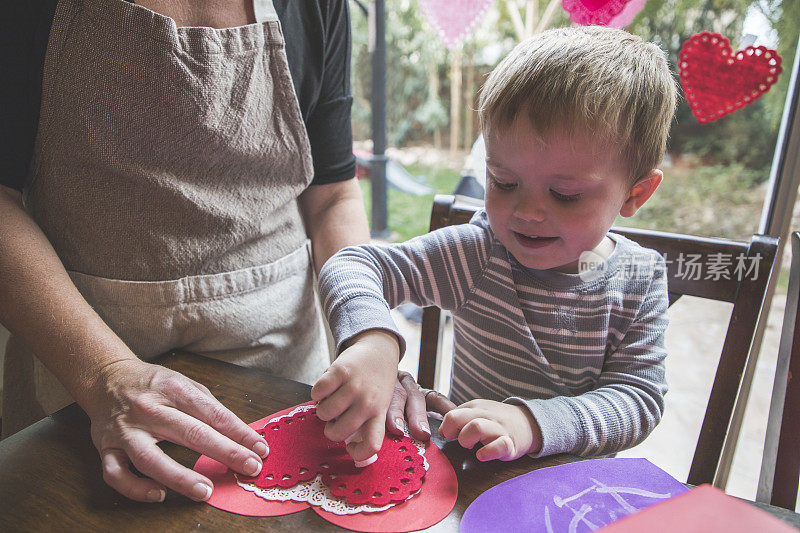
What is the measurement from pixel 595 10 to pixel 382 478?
925 mm

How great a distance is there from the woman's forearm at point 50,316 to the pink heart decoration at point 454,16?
124cm

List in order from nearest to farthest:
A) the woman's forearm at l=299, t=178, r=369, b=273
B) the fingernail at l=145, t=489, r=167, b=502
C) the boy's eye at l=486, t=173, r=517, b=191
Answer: the fingernail at l=145, t=489, r=167, b=502 < the boy's eye at l=486, t=173, r=517, b=191 < the woman's forearm at l=299, t=178, r=369, b=273

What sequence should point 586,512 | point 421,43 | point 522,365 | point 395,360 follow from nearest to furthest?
1. point 586,512
2. point 395,360
3. point 522,365
4. point 421,43

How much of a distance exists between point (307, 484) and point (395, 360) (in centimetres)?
18

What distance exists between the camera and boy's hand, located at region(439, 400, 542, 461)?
580 mm

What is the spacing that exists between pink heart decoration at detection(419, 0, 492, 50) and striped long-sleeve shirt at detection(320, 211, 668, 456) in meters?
0.86

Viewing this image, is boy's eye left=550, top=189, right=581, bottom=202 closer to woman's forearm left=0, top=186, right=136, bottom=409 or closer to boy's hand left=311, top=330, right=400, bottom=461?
boy's hand left=311, top=330, right=400, bottom=461

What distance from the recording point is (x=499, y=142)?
0.73 meters

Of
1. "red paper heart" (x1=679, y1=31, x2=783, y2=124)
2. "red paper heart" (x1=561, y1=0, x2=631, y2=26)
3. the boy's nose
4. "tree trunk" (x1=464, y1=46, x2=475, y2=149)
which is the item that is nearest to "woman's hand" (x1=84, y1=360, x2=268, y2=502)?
the boy's nose

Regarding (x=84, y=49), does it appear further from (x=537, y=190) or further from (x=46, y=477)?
(x=537, y=190)

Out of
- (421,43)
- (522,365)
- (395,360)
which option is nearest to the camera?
(395,360)

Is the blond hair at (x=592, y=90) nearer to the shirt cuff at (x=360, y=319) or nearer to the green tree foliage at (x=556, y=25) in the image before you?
the shirt cuff at (x=360, y=319)

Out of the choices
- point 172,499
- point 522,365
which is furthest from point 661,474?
point 172,499

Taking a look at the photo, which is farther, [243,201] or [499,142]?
[243,201]
